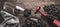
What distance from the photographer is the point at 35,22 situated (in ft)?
3.75

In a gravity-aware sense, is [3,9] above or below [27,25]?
above

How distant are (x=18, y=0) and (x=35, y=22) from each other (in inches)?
8.1

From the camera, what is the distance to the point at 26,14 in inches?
45.4

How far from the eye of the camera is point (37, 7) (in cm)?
118

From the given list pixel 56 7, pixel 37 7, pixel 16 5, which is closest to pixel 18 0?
pixel 16 5

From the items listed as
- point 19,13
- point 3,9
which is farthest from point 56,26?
point 3,9

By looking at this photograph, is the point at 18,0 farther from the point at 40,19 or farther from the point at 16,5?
the point at 40,19

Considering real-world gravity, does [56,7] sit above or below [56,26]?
above

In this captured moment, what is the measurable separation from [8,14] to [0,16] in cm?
6

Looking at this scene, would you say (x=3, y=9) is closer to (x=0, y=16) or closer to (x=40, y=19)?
(x=0, y=16)

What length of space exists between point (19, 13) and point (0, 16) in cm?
13

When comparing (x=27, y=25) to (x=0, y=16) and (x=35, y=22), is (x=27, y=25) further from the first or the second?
(x=0, y=16)

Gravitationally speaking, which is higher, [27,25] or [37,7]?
[37,7]

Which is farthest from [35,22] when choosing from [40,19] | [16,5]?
[16,5]
